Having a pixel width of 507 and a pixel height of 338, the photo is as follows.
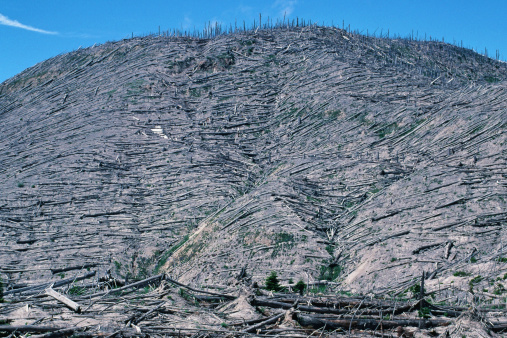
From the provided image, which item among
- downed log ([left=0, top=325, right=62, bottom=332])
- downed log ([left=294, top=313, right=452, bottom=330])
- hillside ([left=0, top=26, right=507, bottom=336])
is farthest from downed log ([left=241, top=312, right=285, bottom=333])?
downed log ([left=0, top=325, right=62, bottom=332])

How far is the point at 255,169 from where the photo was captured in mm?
22891

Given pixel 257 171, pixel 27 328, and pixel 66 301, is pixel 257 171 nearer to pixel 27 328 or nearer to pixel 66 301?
pixel 66 301

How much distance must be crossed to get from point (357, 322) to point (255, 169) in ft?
46.4

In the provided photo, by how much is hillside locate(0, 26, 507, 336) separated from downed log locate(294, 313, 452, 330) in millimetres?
1730

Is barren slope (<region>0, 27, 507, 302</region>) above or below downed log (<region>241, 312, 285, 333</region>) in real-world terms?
above

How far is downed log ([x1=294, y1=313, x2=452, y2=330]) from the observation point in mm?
8969

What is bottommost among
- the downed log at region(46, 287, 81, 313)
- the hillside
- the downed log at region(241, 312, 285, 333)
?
the downed log at region(241, 312, 285, 333)

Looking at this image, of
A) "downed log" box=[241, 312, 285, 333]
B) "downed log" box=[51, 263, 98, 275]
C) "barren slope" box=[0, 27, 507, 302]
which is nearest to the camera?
"downed log" box=[241, 312, 285, 333]

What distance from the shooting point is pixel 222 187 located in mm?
21203

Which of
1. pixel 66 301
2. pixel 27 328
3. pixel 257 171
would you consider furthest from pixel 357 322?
pixel 257 171

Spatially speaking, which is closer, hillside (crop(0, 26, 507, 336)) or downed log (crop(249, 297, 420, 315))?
downed log (crop(249, 297, 420, 315))

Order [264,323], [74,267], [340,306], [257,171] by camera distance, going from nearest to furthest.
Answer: [264,323]
[340,306]
[74,267]
[257,171]

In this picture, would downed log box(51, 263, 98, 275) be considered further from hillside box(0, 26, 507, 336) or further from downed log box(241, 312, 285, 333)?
downed log box(241, 312, 285, 333)

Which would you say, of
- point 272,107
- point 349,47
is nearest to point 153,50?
point 272,107
